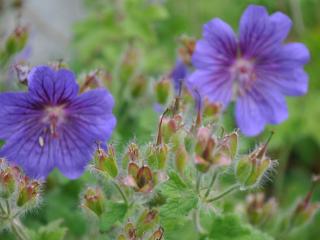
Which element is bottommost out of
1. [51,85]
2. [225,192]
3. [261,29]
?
[225,192]

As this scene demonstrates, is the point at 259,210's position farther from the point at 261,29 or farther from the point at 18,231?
the point at 18,231

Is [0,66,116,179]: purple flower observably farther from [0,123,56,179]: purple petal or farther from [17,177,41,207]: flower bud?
[17,177,41,207]: flower bud

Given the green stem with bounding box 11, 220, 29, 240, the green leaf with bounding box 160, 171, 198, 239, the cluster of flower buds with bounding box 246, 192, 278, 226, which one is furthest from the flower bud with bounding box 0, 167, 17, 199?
the cluster of flower buds with bounding box 246, 192, 278, 226

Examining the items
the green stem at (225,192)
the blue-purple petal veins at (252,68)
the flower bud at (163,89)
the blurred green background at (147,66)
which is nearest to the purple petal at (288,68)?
the blue-purple petal veins at (252,68)

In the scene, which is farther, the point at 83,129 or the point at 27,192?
the point at 83,129

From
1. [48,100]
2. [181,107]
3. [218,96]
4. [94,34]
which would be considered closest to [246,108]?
[218,96]

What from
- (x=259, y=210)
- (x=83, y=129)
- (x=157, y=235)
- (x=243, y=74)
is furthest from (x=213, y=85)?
(x=157, y=235)
